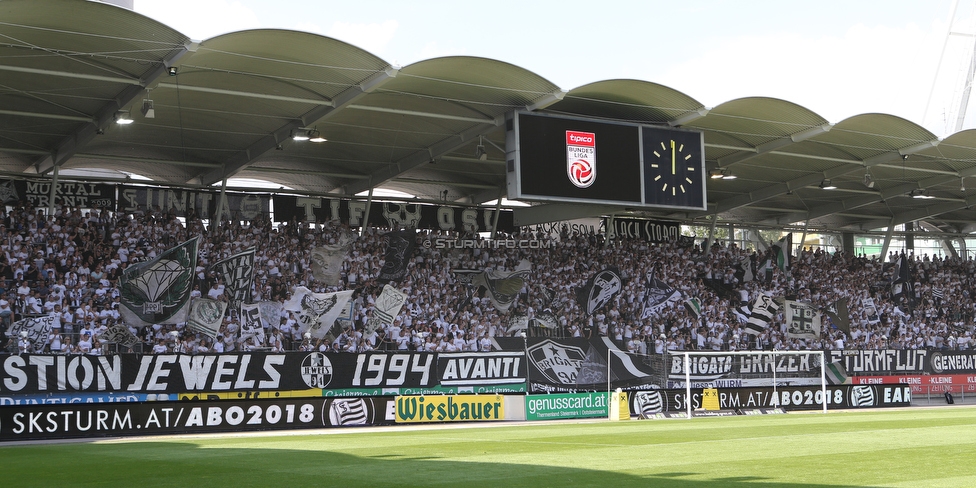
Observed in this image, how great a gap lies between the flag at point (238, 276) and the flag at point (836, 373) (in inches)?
854

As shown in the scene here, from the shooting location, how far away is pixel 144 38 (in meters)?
22.8

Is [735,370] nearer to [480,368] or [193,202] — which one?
[480,368]

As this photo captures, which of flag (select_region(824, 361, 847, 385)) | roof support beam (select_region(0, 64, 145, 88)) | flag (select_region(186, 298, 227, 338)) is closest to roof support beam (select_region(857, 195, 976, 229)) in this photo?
flag (select_region(824, 361, 847, 385))

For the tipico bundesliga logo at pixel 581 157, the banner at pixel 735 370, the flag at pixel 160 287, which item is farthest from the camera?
the banner at pixel 735 370

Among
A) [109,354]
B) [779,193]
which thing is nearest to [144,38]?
[109,354]

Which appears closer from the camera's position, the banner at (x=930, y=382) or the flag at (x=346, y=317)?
the flag at (x=346, y=317)

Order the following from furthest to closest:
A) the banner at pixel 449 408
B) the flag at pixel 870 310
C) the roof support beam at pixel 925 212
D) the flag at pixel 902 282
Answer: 1. the roof support beam at pixel 925 212
2. the flag at pixel 902 282
3. the flag at pixel 870 310
4. the banner at pixel 449 408

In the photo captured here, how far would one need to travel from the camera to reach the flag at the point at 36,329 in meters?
25.7

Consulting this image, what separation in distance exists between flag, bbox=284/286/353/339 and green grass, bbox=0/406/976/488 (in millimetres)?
8769

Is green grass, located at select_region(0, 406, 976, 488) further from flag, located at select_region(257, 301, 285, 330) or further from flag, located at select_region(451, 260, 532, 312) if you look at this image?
flag, located at select_region(451, 260, 532, 312)

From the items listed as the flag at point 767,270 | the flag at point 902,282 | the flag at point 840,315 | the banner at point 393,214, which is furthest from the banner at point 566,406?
the flag at point 902,282

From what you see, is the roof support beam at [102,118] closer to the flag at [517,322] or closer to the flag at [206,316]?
the flag at [206,316]

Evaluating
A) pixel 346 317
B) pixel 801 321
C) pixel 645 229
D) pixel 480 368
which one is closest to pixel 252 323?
pixel 346 317

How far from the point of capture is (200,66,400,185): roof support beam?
26.0 metres
